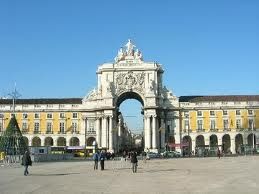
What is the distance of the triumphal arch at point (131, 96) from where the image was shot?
123m

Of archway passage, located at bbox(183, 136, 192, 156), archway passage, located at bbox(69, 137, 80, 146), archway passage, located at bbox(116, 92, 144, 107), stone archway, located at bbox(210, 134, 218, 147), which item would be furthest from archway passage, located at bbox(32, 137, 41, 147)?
stone archway, located at bbox(210, 134, 218, 147)

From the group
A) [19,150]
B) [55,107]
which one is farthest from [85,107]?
[19,150]

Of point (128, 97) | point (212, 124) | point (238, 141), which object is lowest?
point (238, 141)

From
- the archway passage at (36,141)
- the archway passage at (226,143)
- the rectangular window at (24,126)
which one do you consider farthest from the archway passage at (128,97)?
the rectangular window at (24,126)

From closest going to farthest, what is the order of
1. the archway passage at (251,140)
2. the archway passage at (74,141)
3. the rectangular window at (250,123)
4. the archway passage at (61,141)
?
1. the archway passage at (251,140)
2. the rectangular window at (250,123)
3. the archway passage at (74,141)
4. the archway passage at (61,141)

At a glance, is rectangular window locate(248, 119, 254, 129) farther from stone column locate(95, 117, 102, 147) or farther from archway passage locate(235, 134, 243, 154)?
stone column locate(95, 117, 102, 147)

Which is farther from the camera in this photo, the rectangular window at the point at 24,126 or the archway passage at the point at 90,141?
the rectangular window at the point at 24,126

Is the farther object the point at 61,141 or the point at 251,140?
the point at 61,141

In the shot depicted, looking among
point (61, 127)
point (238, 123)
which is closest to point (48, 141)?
point (61, 127)

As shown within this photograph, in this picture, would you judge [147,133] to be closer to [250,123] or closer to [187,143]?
[187,143]

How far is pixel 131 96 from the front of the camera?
131000mm

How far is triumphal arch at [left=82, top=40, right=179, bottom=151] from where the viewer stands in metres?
123

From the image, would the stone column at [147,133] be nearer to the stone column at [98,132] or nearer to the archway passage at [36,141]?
the stone column at [98,132]

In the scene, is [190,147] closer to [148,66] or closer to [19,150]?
[148,66]
